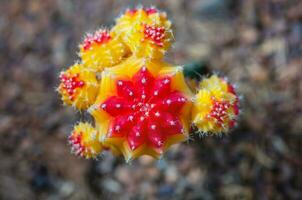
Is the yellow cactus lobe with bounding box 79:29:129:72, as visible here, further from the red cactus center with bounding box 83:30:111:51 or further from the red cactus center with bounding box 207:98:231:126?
the red cactus center with bounding box 207:98:231:126

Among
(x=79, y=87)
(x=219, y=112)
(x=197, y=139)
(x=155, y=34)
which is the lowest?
(x=219, y=112)

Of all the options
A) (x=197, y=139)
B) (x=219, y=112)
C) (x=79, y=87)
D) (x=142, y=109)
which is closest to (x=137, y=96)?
(x=142, y=109)

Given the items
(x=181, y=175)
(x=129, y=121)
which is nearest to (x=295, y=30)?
(x=181, y=175)

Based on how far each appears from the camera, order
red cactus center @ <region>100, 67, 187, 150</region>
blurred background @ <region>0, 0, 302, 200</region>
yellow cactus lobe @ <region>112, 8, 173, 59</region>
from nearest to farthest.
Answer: red cactus center @ <region>100, 67, 187, 150</region>
yellow cactus lobe @ <region>112, 8, 173, 59</region>
blurred background @ <region>0, 0, 302, 200</region>

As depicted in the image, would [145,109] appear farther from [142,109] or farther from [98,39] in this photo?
[98,39]

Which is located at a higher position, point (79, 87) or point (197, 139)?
point (197, 139)

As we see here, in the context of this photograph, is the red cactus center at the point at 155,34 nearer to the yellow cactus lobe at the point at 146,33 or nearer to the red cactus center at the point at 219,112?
the yellow cactus lobe at the point at 146,33

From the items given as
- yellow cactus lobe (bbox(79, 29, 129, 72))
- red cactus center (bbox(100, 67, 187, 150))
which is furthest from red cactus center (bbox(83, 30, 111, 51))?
red cactus center (bbox(100, 67, 187, 150))
